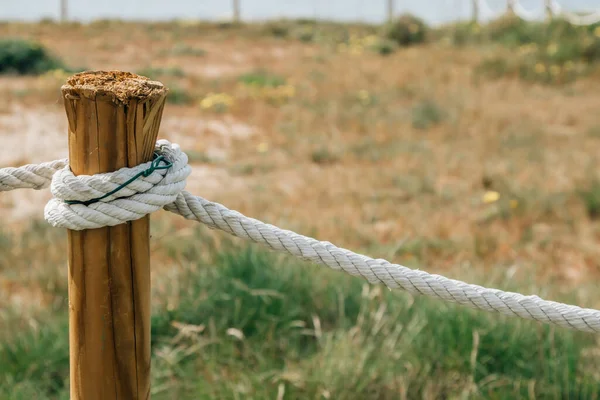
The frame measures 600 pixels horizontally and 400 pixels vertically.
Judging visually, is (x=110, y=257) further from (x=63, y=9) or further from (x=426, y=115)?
(x=63, y=9)

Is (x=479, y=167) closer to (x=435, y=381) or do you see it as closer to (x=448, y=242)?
(x=448, y=242)

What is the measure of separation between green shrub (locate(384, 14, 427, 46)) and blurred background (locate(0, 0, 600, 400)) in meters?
1.85

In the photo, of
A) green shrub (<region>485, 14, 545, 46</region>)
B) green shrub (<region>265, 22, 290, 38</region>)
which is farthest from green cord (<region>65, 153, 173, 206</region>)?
green shrub (<region>265, 22, 290, 38</region>)

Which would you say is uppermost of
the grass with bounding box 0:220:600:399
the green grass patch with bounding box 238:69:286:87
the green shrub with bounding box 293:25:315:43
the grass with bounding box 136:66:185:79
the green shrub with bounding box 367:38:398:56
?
the green shrub with bounding box 293:25:315:43

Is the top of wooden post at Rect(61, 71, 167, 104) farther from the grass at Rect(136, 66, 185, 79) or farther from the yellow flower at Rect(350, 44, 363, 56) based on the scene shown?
the yellow flower at Rect(350, 44, 363, 56)

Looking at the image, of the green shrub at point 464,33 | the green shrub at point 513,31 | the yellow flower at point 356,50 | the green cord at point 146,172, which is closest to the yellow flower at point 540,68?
the green shrub at point 513,31

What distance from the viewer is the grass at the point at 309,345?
2.16 metres

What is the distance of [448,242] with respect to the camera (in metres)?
3.87

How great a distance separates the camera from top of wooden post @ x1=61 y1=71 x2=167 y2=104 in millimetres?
1099

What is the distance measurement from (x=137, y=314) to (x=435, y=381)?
1.33 meters

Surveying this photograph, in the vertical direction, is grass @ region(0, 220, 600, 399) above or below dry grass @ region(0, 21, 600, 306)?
below

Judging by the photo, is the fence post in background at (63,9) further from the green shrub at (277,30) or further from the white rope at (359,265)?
the white rope at (359,265)

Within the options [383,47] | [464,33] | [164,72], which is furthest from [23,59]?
[464,33]

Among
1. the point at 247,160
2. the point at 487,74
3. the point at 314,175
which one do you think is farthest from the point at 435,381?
the point at 487,74
